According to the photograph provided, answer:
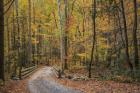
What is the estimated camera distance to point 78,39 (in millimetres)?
39656

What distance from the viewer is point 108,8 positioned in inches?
1120

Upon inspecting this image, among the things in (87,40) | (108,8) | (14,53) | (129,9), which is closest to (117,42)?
(87,40)

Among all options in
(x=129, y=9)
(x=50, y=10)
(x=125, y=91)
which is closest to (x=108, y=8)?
(x=129, y=9)

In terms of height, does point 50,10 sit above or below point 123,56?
above

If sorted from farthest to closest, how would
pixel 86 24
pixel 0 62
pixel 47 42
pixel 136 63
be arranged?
pixel 47 42 → pixel 86 24 → pixel 136 63 → pixel 0 62

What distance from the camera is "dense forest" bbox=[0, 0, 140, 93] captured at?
2361 centimetres

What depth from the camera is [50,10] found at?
4803 centimetres

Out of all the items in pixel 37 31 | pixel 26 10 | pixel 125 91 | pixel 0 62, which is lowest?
pixel 125 91

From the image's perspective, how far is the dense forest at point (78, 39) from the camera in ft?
77.5

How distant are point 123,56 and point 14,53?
12.2 metres

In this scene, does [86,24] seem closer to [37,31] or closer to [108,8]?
[37,31]

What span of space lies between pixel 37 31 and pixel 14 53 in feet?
54.8

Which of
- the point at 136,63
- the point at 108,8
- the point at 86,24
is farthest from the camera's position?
the point at 86,24

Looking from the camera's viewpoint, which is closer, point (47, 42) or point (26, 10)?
point (26, 10)
